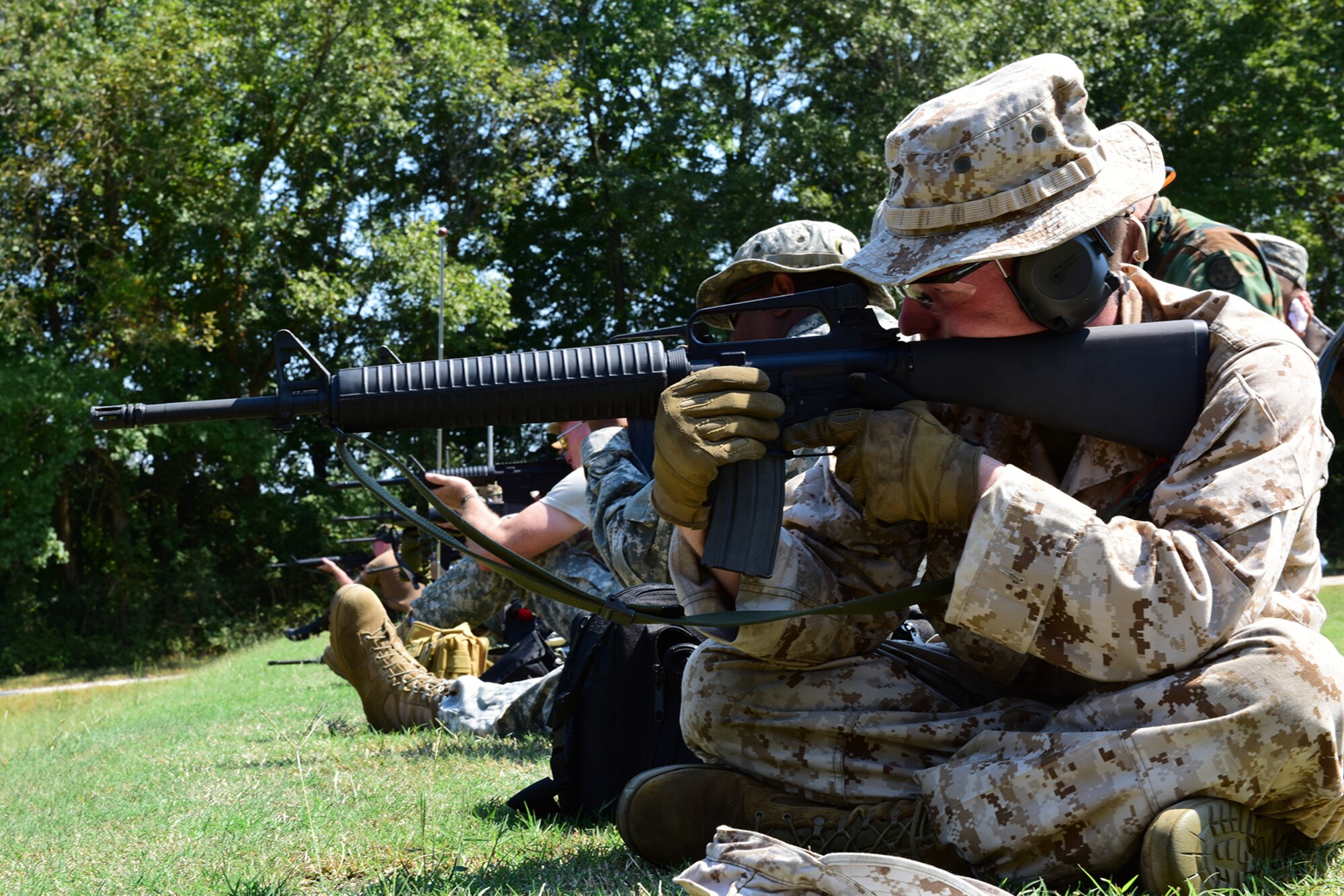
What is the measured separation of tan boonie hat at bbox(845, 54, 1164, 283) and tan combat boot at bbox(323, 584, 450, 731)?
3.44 metres

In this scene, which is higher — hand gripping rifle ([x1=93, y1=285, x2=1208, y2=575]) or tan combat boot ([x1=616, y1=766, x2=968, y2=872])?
hand gripping rifle ([x1=93, y1=285, x2=1208, y2=575])

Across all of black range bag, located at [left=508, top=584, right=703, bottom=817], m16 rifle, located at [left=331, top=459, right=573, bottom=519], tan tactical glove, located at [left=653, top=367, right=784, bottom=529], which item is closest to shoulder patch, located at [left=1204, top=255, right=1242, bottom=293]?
black range bag, located at [left=508, top=584, right=703, bottom=817]

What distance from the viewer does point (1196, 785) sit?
2279 mm

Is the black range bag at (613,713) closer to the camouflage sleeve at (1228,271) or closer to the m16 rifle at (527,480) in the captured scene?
the camouflage sleeve at (1228,271)

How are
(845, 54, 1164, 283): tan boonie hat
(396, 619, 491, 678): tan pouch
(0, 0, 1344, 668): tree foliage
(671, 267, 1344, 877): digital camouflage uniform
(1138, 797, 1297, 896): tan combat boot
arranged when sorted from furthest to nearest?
(0, 0, 1344, 668): tree foliage
(396, 619, 491, 678): tan pouch
(845, 54, 1164, 283): tan boonie hat
(671, 267, 1344, 877): digital camouflage uniform
(1138, 797, 1297, 896): tan combat boot

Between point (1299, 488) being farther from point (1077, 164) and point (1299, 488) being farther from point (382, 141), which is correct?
point (382, 141)

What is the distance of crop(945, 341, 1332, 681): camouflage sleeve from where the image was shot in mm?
2357

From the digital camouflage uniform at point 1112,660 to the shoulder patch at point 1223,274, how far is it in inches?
70.1

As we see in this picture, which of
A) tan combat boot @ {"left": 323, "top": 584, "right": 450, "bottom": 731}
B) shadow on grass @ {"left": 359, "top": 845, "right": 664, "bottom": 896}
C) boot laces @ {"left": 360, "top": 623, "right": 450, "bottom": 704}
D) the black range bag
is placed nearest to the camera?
shadow on grass @ {"left": 359, "top": 845, "right": 664, "bottom": 896}

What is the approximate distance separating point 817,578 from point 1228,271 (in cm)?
252

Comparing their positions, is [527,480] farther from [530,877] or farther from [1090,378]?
[1090,378]

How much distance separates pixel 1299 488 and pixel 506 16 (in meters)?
26.9

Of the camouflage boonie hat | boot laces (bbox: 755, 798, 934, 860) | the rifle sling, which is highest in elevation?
the camouflage boonie hat

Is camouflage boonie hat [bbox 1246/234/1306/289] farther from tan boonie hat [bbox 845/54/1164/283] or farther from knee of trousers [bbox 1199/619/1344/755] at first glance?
knee of trousers [bbox 1199/619/1344/755]
